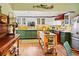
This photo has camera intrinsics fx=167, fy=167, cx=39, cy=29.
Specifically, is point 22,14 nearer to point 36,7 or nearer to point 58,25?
point 36,7

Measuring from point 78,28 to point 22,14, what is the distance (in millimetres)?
1126

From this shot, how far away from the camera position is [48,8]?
1.59 metres

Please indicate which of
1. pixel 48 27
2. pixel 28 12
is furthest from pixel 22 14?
pixel 48 27

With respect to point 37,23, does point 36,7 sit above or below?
above

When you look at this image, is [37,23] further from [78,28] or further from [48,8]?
[78,28]

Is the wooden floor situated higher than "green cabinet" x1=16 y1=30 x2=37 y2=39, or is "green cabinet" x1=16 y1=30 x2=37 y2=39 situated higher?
"green cabinet" x1=16 y1=30 x2=37 y2=39

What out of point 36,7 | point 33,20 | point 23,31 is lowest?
point 23,31

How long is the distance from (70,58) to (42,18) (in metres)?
0.59

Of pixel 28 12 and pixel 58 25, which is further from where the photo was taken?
pixel 58 25

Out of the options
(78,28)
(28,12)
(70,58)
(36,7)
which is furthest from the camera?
(78,28)

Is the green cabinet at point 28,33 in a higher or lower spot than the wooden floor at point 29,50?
higher

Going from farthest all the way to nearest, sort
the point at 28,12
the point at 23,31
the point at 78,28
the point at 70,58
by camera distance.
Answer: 1. the point at 78,28
2. the point at 23,31
3. the point at 28,12
4. the point at 70,58

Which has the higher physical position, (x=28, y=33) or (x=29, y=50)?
(x=28, y=33)

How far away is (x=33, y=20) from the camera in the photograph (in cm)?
167
